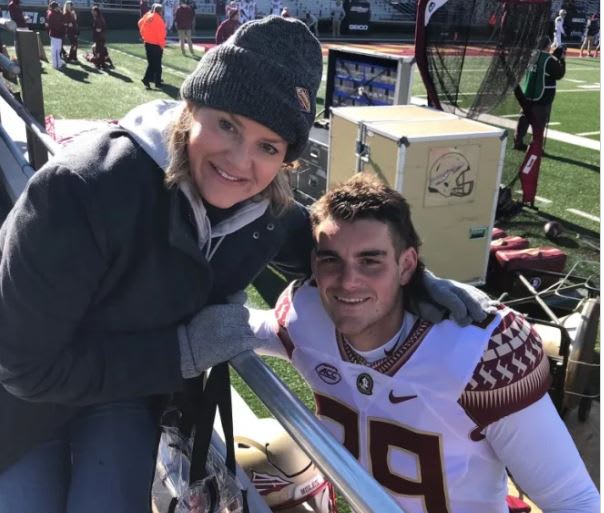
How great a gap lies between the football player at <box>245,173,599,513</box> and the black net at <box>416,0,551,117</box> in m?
3.93

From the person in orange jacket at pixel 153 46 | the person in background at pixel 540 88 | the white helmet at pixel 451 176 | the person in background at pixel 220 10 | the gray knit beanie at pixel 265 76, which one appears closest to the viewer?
the gray knit beanie at pixel 265 76

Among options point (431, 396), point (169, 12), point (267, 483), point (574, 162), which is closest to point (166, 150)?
point (431, 396)

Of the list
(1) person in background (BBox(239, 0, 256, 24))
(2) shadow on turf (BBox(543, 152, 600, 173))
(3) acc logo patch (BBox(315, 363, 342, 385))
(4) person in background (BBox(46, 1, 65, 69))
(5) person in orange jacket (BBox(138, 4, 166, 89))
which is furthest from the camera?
(1) person in background (BBox(239, 0, 256, 24))

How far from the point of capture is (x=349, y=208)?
177 centimetres

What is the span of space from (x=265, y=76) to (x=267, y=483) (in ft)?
5.11

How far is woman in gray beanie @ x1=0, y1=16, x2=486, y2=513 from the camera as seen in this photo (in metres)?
1.23

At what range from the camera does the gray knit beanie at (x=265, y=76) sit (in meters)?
1.32

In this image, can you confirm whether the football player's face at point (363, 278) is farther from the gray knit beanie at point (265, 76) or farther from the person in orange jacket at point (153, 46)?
the person in orange jacket at point (153, 46)

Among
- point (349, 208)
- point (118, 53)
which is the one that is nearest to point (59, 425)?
point (349, 208)

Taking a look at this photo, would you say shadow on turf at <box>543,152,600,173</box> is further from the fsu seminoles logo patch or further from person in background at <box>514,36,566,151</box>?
the fsu seminoles logo patch

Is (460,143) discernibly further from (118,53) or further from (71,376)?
(118,53)

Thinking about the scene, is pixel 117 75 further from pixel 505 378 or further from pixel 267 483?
pixel 505 378

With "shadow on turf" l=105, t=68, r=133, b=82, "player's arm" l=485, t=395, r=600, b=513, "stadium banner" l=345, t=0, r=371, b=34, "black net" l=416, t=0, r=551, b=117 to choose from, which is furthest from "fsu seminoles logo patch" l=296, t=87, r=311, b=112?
"stadium banner" l=345, t=0, r=371, b=34

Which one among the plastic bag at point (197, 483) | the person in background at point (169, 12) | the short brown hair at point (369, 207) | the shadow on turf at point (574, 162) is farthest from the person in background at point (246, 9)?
the plastic bag at point (197, 483)
